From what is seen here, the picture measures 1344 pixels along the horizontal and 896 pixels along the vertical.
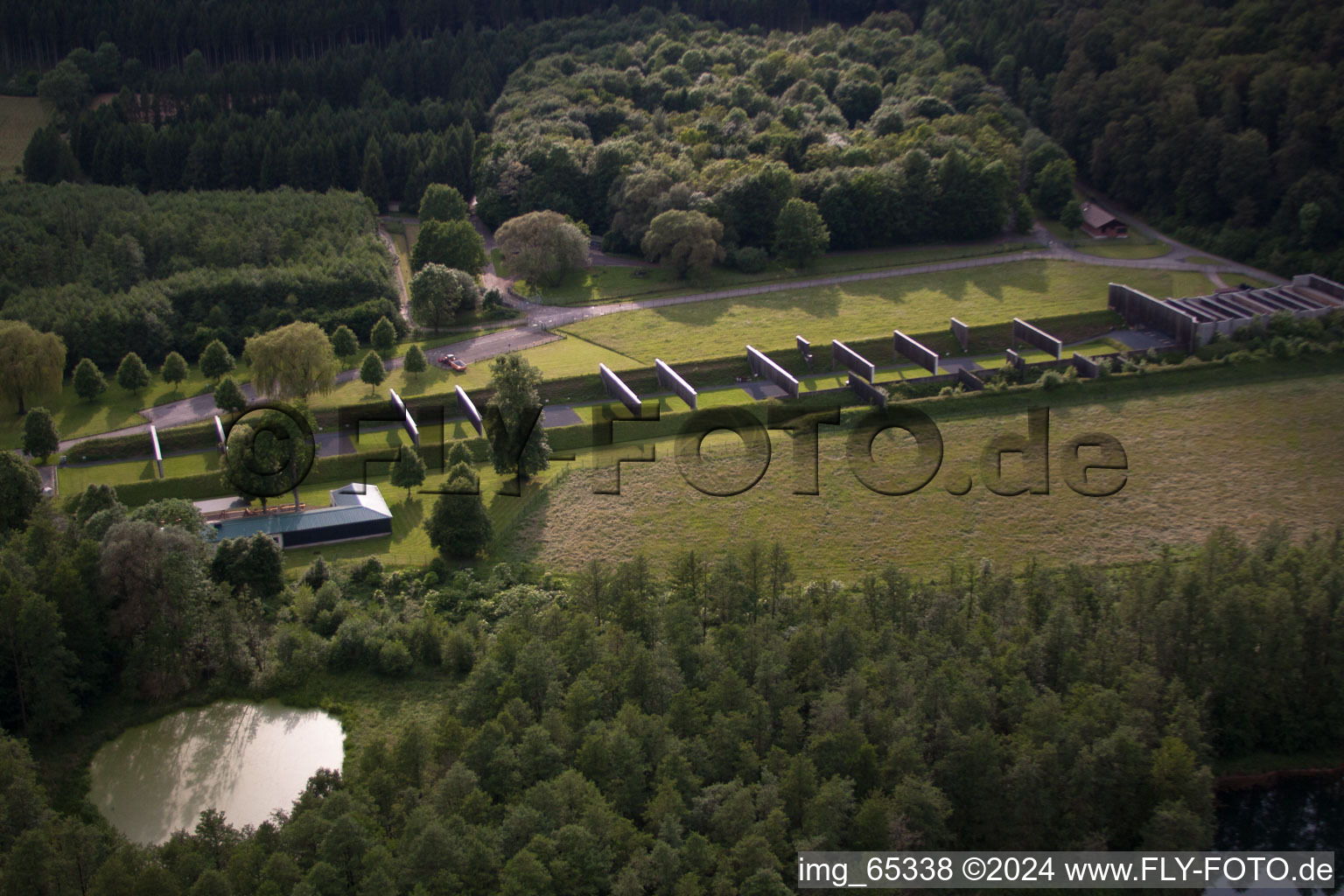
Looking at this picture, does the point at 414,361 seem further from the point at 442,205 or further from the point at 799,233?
the point at 799,233

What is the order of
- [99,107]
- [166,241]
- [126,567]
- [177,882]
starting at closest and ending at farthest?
[177,882] → [126,567] → [166,241] → [99,107]

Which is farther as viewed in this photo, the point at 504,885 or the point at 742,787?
the point at 742,787

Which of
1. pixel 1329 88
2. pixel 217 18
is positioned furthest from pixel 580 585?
pixel 217 18

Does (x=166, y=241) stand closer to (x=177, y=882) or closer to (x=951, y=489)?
(x=951, y=489)

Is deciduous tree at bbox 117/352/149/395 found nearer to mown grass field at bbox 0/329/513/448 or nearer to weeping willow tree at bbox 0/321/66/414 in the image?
mown grass field at bbox 0/329/513/448

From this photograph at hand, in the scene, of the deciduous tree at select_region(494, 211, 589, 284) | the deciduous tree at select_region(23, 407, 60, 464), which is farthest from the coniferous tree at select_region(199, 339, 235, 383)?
the deciduous tree at select_region(494, 211, 589, 284)

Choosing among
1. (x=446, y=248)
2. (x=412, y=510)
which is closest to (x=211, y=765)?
(x=412, y=510)

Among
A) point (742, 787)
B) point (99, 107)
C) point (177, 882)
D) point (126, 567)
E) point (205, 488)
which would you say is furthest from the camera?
point (99, 107)

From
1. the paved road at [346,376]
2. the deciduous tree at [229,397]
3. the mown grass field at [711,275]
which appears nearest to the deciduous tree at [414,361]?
the paved road at [346,376]
